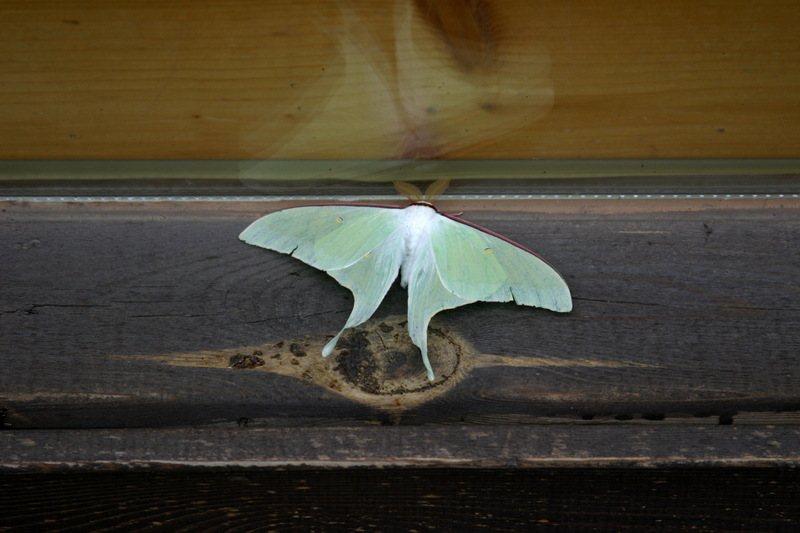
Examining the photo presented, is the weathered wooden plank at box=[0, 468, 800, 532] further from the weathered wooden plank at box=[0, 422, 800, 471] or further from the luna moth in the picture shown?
the luna moth

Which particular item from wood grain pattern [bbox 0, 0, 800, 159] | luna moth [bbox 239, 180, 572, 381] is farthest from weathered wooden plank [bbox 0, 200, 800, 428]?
wood grain pattern [bbox 0, 0, 800, 159]

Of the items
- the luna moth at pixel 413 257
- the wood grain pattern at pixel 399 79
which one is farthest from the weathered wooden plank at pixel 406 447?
the wood grain pattern at pixel 399 79

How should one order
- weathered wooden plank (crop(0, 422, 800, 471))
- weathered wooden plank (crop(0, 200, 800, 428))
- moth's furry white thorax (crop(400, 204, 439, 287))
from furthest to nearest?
moth's furry white thorax (crop(400, 204, 439, 287)), weathered wooden plank (crop(0, 200, 800, 428)), weathered wooden plank (crop(0, 422, 800, 471))

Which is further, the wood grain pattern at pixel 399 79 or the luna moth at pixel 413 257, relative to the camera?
the wood grain pattern at pixel 399 79

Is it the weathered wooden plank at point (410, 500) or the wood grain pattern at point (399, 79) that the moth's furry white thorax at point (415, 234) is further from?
the weathered wooden plank at point (410, 500)

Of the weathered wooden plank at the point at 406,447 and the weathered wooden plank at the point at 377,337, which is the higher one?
the weathered wooden plank at the point at 377,337

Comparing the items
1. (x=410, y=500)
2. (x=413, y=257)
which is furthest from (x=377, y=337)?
(x=410, y=500)

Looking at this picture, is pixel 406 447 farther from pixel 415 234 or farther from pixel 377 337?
pixel 415 234
